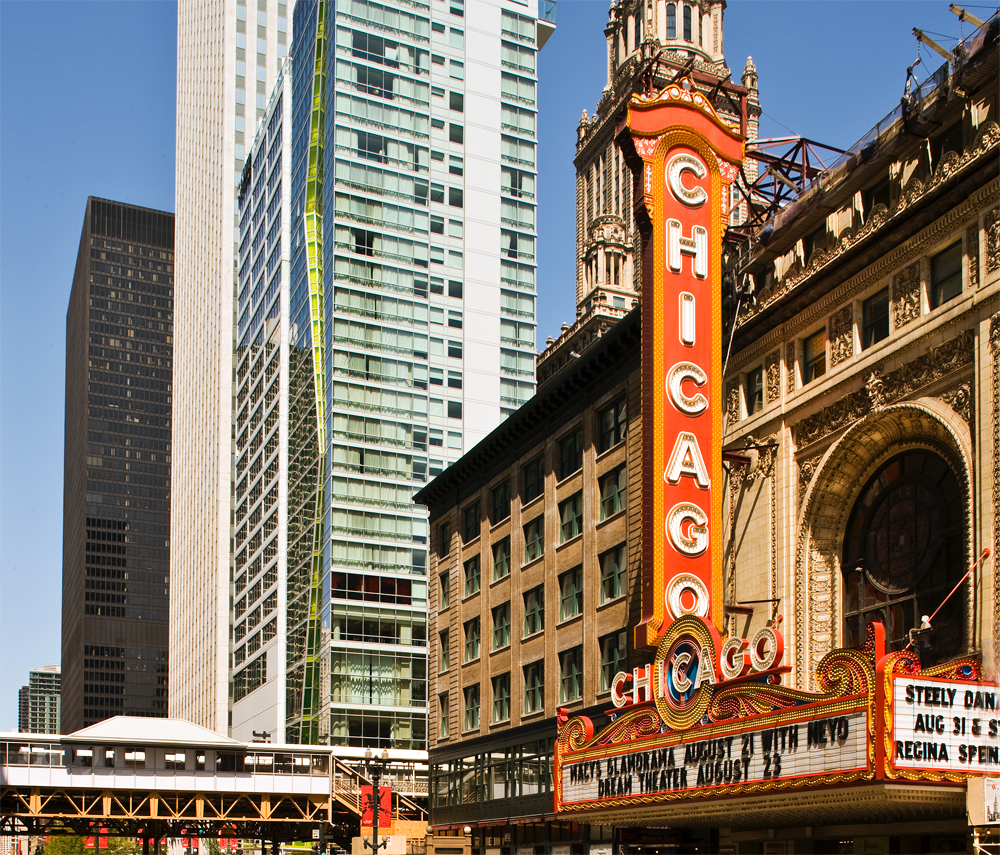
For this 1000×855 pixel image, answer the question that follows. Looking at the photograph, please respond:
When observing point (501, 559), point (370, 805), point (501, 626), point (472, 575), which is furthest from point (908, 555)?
point (370, 805)

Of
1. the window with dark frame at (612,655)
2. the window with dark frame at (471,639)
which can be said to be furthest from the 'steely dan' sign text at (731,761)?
the window with dark frame at (471,639)

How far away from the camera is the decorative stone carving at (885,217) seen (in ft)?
91.4

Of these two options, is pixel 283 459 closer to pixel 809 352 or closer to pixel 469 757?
pixel 469 757

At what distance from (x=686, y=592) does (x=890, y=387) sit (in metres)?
8.25

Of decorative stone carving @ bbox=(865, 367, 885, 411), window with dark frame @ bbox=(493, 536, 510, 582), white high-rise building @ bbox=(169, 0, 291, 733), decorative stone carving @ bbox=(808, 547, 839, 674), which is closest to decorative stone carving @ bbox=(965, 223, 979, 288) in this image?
decorative stone carving @ bbox=(865, 367, 885, 411)

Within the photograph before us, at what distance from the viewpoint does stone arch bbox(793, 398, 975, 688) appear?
31750 mm

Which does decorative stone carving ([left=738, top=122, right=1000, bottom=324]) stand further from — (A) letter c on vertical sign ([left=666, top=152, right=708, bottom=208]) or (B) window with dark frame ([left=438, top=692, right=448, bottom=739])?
(B) window with dark frame ([left=438, top=692, right=448, bottom=739])

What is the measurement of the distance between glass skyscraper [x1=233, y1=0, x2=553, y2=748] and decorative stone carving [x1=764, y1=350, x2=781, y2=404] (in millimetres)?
70018

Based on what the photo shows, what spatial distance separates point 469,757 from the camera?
187ft

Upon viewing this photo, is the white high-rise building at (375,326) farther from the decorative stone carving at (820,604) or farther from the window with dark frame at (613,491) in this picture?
the decorative stone carving at (820,604)

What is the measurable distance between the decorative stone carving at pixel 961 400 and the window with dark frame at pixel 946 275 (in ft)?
7.21

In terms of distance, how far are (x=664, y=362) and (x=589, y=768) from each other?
11.9 m

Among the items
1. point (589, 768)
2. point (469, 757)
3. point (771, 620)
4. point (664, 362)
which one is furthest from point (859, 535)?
point (469, 757)

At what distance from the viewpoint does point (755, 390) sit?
123 feet
